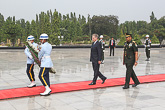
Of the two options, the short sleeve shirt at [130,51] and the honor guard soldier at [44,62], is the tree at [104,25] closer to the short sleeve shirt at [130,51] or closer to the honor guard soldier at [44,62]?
the short sleeve shirt at [130,51]

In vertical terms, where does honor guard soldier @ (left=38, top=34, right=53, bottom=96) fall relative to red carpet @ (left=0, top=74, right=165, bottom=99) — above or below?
above

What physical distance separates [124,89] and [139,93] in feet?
2.22

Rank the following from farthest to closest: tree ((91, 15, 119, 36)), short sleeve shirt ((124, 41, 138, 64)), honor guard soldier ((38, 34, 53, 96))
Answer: tree ((91, 15, 119, 36)), short sleeve shirt ((124, 41, 138, 64)), honor guard soldier ((38, 34, 53, 96))

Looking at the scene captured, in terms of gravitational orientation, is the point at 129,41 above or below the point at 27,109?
above

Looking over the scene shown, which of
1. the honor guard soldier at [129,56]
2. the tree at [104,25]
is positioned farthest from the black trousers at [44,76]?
the tree at [104,25]

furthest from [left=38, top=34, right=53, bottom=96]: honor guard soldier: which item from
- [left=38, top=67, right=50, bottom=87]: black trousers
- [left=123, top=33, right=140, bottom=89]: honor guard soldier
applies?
[left=123, top=33, right=140, bottom=89]: honor guard soldier

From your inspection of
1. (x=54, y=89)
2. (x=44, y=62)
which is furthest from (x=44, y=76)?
(x=54, y=89)

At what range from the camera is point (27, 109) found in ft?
16.9

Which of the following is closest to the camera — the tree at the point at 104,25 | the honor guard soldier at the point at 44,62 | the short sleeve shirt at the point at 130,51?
the honor guard soldier at the point at 44,62

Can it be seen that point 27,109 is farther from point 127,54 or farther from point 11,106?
Answer: point 127,54

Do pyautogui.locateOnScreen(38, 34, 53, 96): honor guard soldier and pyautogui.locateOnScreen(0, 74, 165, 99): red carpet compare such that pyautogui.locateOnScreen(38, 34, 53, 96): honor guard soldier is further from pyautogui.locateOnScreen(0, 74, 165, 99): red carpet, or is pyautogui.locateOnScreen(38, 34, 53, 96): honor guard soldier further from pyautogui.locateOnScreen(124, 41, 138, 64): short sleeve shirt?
pyautogui.locateOnScreen(124, 41, 138, 64): short sleeve shirt

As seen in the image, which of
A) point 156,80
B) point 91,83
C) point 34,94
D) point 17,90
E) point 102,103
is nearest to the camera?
point 102,103

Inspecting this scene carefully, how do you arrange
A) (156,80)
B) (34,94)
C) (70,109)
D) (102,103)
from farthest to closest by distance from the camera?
(156,80), (34,94), (102,103), (70,109)

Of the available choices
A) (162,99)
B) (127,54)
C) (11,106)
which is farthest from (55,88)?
(162,99)
